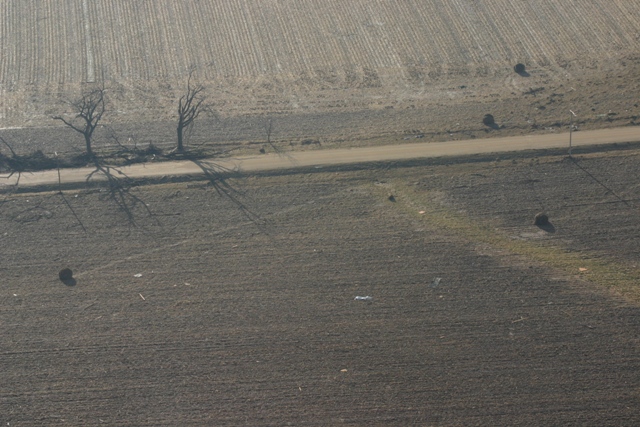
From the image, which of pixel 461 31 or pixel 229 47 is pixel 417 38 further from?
pixel 229 47

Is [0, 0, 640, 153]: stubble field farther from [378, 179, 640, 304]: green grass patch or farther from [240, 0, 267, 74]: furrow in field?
[378, 179, 640, 304]: green grass patch

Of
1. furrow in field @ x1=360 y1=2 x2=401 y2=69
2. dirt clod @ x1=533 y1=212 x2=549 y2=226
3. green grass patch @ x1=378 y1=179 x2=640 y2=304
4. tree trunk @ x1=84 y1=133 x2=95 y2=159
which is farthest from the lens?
furrow in field @ x1=360 y1=2 x2=401 y2=69

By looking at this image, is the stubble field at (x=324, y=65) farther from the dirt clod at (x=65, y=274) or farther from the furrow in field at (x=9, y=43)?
the dirt clod at (x=65, y=274)

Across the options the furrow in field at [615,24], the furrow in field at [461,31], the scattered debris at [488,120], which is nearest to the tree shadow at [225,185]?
the scattered debris at [488,120]

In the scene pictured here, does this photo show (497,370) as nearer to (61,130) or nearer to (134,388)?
(134,388)

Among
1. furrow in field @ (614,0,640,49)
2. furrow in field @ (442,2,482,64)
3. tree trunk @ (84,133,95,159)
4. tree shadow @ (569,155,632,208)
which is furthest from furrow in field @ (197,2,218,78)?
furrow in field @ (614,0,640,49)

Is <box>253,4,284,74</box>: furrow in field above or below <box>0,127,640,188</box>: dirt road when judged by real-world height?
above

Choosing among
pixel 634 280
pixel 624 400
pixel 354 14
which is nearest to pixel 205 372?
pixel 624 400
